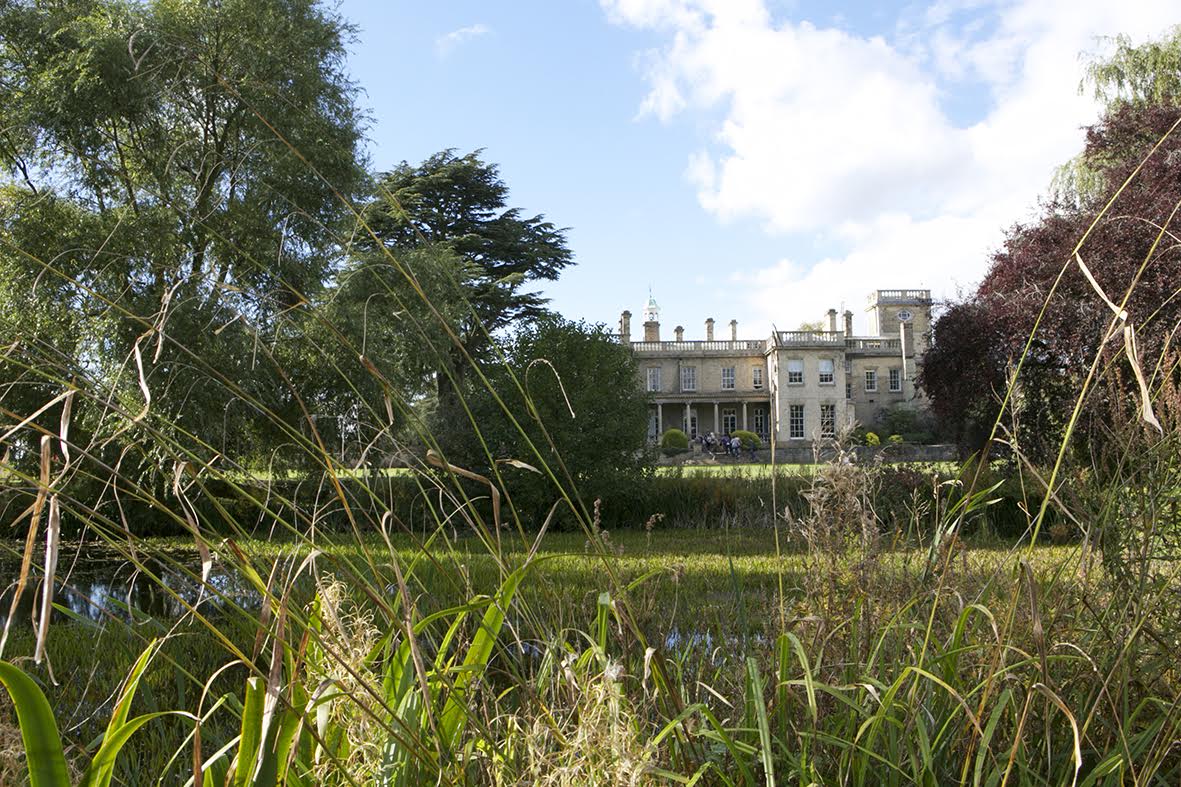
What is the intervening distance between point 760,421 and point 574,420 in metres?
35.6

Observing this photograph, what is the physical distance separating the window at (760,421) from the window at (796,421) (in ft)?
5.09

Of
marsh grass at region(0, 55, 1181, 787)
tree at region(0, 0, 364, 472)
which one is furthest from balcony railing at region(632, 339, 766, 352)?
marsh grass at region(0, 55, 1181, 787)

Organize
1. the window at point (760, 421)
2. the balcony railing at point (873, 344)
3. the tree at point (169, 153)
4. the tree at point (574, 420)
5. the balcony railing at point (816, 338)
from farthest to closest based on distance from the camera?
the balcony railing at point (873, 344)
the window at point (760, 421)
the balcony railing at point (816, 338)
the tree at point (574, 420)
the tree at point (169, 153)

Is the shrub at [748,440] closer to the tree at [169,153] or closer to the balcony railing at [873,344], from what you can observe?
the balcony railing at [873,344]

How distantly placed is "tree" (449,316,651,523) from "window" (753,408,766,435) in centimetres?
3359

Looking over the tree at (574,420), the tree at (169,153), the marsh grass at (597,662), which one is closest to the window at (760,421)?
the tree at (574,420)

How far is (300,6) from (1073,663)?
45.9 feet

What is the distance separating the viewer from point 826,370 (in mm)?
44094

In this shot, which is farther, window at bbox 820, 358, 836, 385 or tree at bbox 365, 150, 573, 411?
window at bbox 820, 358, 836, 385

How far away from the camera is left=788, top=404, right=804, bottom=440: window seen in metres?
44.0

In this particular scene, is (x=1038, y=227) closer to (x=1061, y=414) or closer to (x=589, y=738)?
(x=1061, y=414)

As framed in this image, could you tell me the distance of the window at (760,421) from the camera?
4559cm

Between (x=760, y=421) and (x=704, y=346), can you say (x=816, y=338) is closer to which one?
(x=760, y=421)

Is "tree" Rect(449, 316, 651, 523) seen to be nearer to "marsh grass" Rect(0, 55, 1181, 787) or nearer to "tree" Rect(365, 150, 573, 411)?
"marsh grass" Rect(0, 55, 1181, 787)
